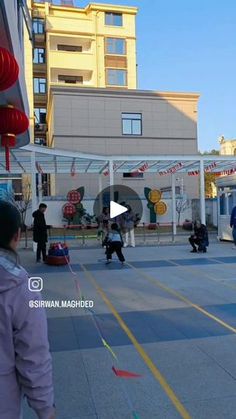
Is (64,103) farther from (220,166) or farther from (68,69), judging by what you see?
(220,166)

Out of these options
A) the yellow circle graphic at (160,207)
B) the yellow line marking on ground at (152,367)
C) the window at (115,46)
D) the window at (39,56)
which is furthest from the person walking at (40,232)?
the window at (39,56)

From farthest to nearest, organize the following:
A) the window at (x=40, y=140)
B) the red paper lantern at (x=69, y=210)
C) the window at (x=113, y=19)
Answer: the window at (x=40, y=140), the window at (x=113, y=19), the red paper lantern at (x=69, y=210)

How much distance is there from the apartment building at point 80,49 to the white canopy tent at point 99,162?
65.8 ft

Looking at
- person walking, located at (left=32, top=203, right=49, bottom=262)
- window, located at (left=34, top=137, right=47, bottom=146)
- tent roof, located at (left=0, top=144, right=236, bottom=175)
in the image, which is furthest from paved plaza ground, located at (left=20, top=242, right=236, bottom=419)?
window, located at (left=34, top=137, right=47, bottom=146)

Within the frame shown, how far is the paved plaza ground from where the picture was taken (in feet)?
12.4

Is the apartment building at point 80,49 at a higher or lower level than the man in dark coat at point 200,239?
higher

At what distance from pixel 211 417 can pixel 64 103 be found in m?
31.4

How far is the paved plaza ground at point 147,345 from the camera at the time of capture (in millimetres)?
3793

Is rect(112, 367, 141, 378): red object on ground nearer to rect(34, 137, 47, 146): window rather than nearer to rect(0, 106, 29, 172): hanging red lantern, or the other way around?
rect(0, 106, 29, 172): hanging red lantern

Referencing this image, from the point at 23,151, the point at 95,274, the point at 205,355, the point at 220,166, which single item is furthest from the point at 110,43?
the point at 205,355

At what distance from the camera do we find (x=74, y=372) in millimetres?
4504

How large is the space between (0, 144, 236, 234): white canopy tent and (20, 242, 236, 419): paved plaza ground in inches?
268

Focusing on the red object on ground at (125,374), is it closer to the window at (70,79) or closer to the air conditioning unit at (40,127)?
the air conditioning unit at (40,127)

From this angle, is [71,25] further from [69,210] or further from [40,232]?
[40,232]
